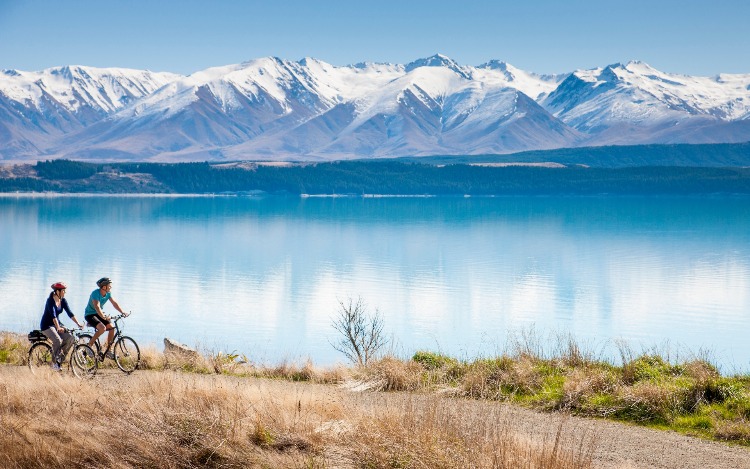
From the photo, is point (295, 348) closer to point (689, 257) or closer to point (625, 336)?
point (625, 336)

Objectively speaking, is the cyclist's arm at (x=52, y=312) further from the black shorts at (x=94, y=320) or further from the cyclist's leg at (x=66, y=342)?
the black shorts at (x=94, y=320)

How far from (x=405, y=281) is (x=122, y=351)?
5567 centimetres

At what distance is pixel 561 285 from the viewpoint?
243ft

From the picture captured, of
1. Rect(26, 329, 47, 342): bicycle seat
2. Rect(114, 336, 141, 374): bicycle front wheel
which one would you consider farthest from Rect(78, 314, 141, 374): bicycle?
Rect(26, 329, 47, 342): bicycle seat

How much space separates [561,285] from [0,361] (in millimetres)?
58512

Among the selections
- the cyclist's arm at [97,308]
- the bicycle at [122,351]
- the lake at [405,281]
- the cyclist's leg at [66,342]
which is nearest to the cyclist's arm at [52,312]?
the cyclist's leg at [66,342]

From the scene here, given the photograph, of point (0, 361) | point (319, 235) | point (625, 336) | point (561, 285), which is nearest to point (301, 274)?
point (561, 285)

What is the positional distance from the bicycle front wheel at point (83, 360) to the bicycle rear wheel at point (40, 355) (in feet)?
2.58

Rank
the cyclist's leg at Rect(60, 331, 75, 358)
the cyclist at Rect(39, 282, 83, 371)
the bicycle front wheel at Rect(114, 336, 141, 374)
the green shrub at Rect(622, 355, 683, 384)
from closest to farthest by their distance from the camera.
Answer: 1. the green shrub at Rect(622, 355, 683, 384)
2. the cyclist at Rect(39, 282, 83, 371)
3. the cyclist's leg at Rect(60, 331, 75, 358)
4. the bicycle front wheel at Rect(114, 336, 141, 374)

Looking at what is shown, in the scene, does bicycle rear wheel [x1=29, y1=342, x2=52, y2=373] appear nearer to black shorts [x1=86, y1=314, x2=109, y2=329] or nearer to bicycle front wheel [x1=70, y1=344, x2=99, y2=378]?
bicycle front wheel [x1=70, y1=344, x2=99, y2=378]

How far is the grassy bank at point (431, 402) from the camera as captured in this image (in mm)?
11672

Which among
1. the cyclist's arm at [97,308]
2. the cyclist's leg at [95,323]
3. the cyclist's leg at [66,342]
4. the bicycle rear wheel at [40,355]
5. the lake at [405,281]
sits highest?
the cyclist's arm at [97,308]

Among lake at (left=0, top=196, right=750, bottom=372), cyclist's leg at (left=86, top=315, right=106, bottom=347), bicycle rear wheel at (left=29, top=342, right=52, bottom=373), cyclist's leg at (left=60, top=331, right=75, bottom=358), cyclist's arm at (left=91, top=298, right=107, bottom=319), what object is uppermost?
cyclist's arm at (left=91, top=298, right=107, bottom=319)

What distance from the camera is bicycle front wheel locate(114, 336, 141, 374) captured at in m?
19.5
